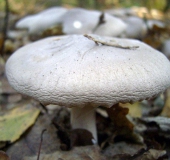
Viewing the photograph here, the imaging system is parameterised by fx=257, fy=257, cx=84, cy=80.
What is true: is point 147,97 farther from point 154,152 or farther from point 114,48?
point 154,152

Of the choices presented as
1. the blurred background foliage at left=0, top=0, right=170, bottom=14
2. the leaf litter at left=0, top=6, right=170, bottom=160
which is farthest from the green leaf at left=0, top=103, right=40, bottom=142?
the blurred background foliage at left=0, top=0, right=170, bottom=14

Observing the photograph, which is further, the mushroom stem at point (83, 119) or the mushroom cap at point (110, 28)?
the mushroom cap at point (110, 28)

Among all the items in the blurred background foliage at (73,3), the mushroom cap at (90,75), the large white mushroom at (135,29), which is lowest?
the blurred background foliage at (73,3)

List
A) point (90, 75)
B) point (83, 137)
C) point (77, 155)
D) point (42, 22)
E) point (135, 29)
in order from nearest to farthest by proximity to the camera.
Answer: point (90, 75)
point (77, 155)
point (83, 137)
point (42, 22)
point (135, 29)

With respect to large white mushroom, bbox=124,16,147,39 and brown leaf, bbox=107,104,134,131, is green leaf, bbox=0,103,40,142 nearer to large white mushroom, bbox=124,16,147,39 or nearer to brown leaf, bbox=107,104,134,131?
brown leaf, bbox=107,104,134,131

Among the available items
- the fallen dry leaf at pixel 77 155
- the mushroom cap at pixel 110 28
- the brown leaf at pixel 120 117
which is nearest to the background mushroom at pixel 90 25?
the mushroom cap at pixel 110 28

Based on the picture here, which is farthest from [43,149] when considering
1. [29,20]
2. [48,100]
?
[29,20]

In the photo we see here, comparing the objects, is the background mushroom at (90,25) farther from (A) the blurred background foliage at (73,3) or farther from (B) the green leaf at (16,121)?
(A) the blurred background foliage at (73,3)

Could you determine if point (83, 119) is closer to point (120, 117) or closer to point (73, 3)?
point (120, 117)

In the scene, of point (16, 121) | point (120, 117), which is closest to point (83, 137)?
point (120, 117)
